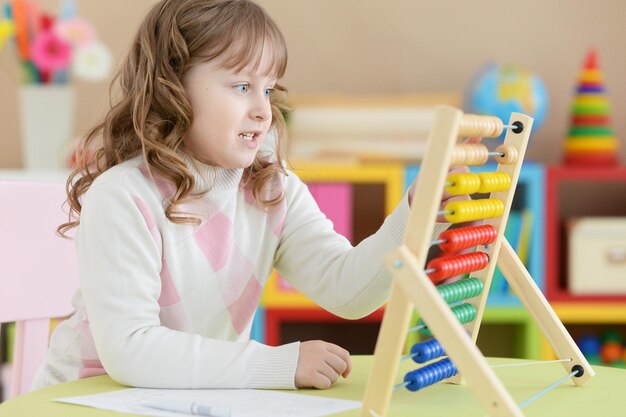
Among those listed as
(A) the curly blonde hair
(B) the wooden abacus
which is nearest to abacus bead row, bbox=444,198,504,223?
(B) the wooden abacus

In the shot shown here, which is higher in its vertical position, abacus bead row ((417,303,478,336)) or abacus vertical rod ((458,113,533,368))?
abacus vertical rod ((458,113,533,368))

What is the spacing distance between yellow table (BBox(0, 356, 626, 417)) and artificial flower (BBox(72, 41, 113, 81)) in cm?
201

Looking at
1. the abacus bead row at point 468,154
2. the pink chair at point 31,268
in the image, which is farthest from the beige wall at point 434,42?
the abacus bead row at point 468,154

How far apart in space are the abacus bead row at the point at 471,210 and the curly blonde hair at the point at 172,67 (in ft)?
1.14

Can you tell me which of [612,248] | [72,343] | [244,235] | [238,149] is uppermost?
[238,149]

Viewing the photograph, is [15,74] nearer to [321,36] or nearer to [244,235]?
[321,36]

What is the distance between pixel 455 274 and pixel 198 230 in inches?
15.6

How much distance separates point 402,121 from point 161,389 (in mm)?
1931

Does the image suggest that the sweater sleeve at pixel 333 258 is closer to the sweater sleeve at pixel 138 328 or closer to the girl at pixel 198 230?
the girl at pixel 198 230

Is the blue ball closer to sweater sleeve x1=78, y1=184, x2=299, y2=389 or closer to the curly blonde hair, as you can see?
the curly blonde hair

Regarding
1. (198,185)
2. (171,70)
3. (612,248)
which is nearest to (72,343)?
(198,185)

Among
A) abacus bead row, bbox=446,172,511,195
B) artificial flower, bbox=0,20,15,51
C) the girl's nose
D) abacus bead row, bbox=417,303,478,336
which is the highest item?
the girl's nose

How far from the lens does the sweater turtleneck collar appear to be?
1.29 m

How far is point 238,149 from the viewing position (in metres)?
1.26
